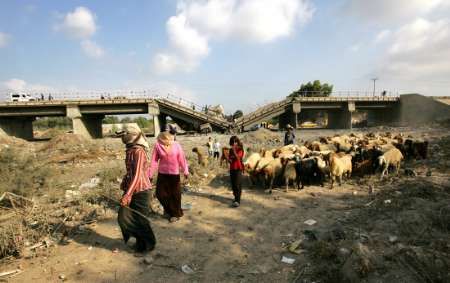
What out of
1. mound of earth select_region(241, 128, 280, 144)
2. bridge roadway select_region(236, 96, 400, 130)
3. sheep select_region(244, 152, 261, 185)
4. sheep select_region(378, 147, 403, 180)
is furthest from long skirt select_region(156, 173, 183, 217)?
bridge roadway select_region(236, 96, 400, 130)

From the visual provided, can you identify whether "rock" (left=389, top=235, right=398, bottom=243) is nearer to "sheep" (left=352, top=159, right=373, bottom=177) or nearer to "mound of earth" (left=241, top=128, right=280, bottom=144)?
"sheep" (left=352, top=159, right=373, bottom=177)

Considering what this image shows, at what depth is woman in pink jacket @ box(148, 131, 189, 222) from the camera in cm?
464

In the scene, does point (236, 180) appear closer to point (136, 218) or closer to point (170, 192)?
point (170, 192)

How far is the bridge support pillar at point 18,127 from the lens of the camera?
27.5 m

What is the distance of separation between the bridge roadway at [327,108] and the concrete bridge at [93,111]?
3460 millimetres

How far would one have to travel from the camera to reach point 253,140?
19812 mm

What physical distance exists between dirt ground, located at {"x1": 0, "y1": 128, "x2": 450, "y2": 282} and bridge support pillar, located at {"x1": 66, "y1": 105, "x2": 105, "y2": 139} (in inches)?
855

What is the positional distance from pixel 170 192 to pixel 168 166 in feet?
1.56

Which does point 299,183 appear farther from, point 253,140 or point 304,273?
point 253,140

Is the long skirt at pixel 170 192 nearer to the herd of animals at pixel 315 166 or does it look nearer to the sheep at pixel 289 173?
the herd of animals at pixel 315 166

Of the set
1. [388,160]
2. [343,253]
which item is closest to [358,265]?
[343,253]

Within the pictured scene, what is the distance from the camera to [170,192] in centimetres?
484

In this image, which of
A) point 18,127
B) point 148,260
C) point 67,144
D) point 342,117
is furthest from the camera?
point 342,117

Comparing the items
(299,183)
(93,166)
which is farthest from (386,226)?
(93,166)
